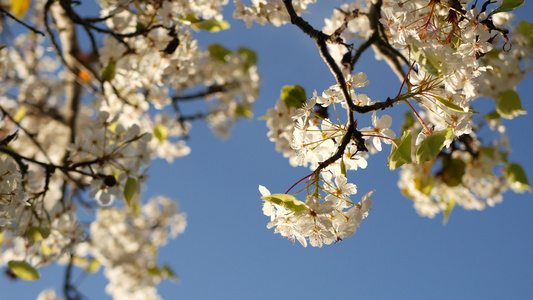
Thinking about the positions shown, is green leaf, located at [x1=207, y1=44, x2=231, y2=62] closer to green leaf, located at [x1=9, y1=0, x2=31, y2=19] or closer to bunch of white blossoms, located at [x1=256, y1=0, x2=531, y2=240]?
bunch of white blossoms, located at [x1=256, y1=0, x2=531, y2=240]

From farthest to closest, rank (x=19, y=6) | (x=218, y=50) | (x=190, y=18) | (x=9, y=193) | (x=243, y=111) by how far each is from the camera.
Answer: (x=243, y=111) → (x=218, y=50) → (x=190, y=18) → (x=9, y=193) → (x=19, y=6)

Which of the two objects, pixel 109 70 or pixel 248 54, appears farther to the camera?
pixel 248 54

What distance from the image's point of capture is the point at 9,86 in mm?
5793

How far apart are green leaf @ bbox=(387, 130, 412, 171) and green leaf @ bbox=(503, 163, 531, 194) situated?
2.39 metres

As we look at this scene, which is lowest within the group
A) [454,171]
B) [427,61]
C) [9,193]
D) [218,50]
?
[9,193]

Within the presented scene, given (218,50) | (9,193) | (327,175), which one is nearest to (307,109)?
(327,175)

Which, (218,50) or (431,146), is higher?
(218,50)

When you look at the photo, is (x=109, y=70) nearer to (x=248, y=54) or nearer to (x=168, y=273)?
(x=248, y=54)

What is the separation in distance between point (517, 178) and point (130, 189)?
9.53 feet

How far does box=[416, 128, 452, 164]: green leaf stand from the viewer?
1243mm

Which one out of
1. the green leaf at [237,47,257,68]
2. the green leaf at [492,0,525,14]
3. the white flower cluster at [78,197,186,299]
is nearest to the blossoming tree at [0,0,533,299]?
the green leaf at [492,0,525,14]

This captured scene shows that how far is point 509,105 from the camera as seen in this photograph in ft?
7.85

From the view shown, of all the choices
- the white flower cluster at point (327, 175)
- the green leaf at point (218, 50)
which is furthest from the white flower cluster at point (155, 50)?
the green leaf at point (218, 50)

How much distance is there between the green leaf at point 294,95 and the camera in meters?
2.15
